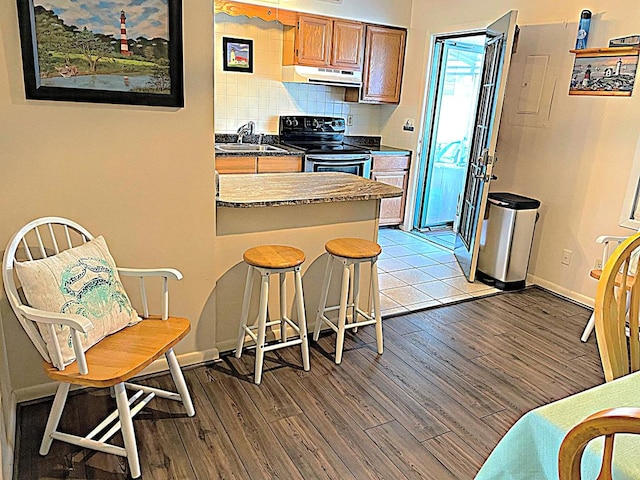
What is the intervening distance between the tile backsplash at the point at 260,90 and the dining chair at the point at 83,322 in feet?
9.18

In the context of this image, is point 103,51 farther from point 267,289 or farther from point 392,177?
point 392,177

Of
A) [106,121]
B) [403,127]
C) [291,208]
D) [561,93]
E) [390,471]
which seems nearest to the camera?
[390,471]

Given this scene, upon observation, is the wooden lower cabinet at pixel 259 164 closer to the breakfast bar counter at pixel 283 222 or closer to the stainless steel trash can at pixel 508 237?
the breakfast bar counter at pixel 283 222

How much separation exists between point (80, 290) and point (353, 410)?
1336mm

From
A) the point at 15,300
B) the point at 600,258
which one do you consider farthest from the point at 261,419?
the point at 600,258

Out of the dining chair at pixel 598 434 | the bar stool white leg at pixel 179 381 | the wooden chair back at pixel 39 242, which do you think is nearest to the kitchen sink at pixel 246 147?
the wooden chair back at pixel 39 242

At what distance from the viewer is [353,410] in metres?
2.31

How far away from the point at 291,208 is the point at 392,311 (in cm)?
118

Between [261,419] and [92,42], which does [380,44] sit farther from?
[261,419]

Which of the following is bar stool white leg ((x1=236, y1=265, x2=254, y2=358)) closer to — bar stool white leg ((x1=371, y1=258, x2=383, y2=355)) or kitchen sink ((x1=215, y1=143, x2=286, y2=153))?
bar stool white leg ((x1=371, y1=258, x2=383, y2=355))

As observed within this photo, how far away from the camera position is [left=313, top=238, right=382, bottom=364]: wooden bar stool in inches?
104

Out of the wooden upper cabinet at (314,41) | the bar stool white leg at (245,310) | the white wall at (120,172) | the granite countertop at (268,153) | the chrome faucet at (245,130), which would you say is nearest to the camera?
the white wall at (120,172)

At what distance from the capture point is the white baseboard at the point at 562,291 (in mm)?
3688

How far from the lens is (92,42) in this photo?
6.61 ft
